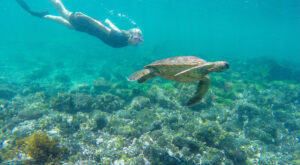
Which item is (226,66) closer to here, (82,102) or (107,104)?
(107,104)

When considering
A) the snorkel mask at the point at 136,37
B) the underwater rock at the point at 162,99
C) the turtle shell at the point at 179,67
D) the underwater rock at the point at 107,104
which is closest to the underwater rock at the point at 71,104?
the underwater rock at the point at 107,104

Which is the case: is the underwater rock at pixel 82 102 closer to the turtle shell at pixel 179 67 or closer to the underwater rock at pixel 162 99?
the underwater rock at pixel 162 99

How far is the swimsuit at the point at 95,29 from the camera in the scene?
26.6 ft

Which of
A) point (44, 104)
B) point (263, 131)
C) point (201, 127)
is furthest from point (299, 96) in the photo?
point (44, 104)

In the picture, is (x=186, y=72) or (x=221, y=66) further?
(x=186, y=72)

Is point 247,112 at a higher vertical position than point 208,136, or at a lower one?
higher

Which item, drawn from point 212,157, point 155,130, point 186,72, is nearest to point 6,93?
point 155,130

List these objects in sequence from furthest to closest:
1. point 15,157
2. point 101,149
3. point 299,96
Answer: point 299,96
point 101,149
point 15,157

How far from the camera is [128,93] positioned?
800cm

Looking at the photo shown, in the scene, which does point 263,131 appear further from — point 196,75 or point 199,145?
point 196,75

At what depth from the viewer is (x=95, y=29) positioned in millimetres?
8523

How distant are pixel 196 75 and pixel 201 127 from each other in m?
1.86

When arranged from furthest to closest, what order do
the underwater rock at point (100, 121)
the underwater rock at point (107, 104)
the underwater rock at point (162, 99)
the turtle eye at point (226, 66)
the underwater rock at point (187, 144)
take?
the underwater rock at point (107, 104), the underwater rock at point (162, 99), the underwater rock at point (100, 121), the underwater rock at point (187, 144), the turtle eye at point (226, 66)

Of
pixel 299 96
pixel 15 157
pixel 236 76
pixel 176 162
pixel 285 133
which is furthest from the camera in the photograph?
pixel 236 76
